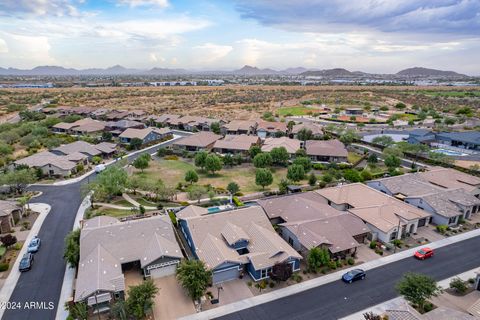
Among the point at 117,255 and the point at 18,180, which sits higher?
the point at 18,180

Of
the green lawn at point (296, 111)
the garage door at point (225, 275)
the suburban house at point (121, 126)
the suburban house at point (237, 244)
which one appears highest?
the green lawn at point (296, 111)

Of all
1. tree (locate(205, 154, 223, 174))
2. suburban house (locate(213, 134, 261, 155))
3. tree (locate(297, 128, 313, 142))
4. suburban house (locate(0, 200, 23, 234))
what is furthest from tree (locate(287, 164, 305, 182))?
suburban house (locate(0, 200, 23, 234))

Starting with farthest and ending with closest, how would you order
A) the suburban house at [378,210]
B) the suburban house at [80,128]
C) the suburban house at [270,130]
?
the suburban house at [80,128], the suburban house at [270,130], the suburban house at [378,210]

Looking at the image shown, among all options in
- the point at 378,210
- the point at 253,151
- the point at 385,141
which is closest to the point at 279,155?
the point at 253,151

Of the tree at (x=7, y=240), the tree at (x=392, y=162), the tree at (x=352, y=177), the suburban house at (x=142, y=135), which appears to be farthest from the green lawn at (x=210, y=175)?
the tree at (x=7, y=240)

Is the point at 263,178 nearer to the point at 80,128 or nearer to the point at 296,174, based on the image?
the point at 296,174

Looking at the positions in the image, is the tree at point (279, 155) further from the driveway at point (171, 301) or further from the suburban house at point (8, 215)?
the suburban house at point (8, 215)

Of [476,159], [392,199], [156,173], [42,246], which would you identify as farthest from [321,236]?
[476,159]
